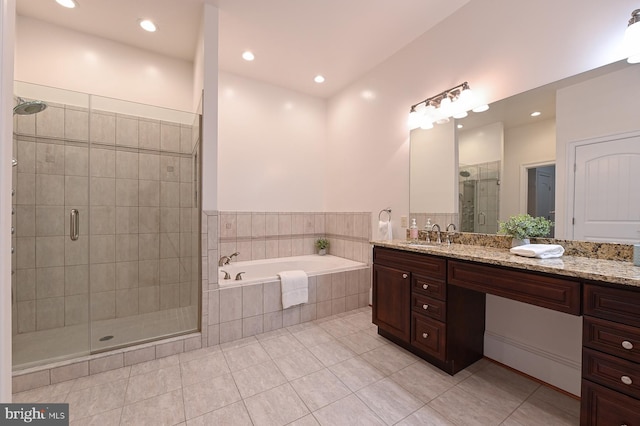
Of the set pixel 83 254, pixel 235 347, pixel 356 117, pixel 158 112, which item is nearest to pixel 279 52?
pixel 356 117

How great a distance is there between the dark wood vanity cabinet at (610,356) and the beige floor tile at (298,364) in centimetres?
150

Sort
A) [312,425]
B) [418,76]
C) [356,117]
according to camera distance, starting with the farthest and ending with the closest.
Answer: [356,117] → [418,76] → [312,425]

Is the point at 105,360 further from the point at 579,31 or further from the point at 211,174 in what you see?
the point at 579,31

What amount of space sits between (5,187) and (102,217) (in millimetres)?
1922

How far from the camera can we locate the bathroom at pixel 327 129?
2018 mm

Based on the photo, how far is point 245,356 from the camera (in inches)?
82.8

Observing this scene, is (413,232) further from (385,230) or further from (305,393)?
(305,393)

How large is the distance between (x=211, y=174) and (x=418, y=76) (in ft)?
7.39

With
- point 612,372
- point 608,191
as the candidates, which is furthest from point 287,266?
point 608,191

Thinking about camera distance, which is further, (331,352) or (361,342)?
(361,342)

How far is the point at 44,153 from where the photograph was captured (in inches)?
82.9

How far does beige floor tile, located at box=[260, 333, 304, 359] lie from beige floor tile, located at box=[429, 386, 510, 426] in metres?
1.11

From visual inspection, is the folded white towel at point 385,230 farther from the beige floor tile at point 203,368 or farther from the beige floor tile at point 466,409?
the beige floor tile at point 203,368

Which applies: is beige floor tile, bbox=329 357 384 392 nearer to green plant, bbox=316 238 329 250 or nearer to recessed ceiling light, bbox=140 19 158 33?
green plant, bbox=316 238 329 250
